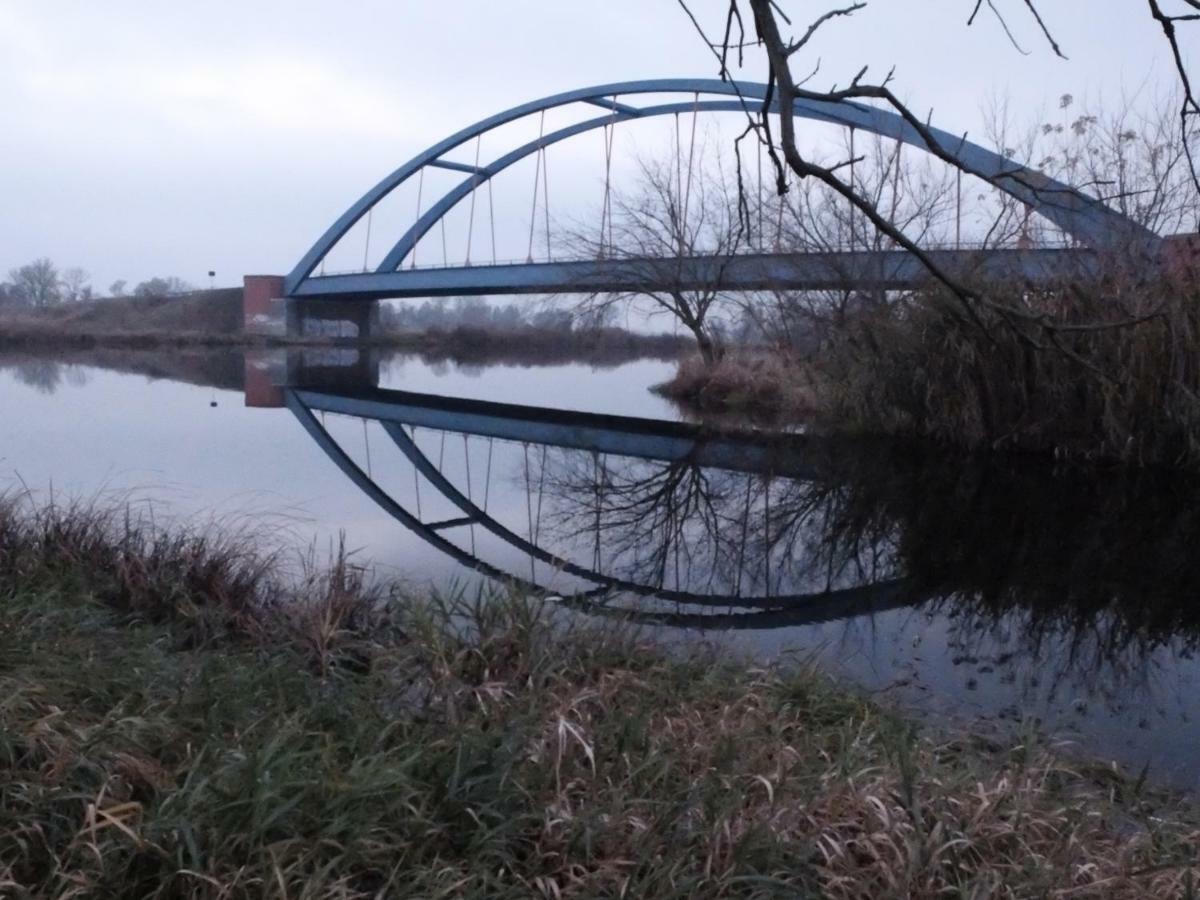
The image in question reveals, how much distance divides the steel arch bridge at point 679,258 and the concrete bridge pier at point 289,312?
3.56ft

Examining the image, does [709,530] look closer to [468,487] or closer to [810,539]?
[810,539]

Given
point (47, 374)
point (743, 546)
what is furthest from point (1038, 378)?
point (47, 374)

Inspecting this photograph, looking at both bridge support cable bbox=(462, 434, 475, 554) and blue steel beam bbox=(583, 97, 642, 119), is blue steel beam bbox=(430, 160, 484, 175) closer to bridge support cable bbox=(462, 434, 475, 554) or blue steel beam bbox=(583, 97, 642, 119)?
blue steel beam bbox=(583, 97, 642, 119)

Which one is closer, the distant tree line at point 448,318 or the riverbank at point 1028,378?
the riverbank at point 1028,378

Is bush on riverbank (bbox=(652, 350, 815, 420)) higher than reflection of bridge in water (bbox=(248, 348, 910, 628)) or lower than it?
higher

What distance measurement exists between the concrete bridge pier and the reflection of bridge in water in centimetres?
2958

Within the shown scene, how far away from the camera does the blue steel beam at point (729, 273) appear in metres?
16.0

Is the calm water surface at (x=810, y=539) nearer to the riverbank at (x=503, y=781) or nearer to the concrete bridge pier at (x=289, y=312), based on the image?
the riverbank at (x=503, y=781)

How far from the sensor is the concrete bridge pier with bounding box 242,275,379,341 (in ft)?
169

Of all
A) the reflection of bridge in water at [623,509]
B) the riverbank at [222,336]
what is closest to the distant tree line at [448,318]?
the riverbank at [222,336]

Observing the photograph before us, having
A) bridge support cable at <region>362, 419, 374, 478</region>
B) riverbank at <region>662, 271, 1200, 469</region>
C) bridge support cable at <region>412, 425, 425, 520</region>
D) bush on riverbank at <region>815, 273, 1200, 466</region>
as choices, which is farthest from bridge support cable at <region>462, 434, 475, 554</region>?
bush on riverbank at <region>815, 273, 1200, 466</region>

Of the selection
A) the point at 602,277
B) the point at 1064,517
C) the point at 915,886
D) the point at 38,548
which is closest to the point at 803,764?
the point at 915,886

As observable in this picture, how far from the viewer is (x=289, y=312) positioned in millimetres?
52188

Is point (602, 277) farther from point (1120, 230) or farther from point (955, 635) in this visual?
point (955, 635)
